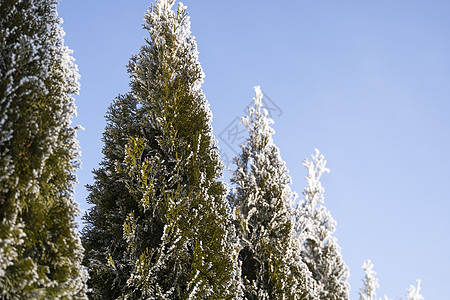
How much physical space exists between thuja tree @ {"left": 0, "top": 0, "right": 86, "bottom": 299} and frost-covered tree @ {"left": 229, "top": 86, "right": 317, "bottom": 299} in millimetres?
4303

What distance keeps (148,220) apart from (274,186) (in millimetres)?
3556

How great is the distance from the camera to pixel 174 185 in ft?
21.2

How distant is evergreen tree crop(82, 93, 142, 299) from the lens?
5.70 m

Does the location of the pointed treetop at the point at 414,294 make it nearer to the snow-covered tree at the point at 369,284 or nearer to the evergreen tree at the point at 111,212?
the snow-covered tree at the point at 369,284

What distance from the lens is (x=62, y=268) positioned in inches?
159

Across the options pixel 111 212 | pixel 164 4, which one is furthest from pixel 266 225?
pixel 164 4

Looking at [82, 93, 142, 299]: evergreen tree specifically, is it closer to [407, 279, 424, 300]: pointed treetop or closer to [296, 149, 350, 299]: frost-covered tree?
[296, 149, 350, 299]: frost-covered tree

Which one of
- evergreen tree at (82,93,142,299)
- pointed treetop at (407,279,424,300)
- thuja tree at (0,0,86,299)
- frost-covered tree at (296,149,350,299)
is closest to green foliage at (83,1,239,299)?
evergreen tree at (82,93,142,299)

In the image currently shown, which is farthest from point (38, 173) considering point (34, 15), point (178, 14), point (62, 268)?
point (178, 14)

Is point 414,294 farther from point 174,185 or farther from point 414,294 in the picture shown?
point 174,185

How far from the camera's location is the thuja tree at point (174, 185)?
18.5 ft

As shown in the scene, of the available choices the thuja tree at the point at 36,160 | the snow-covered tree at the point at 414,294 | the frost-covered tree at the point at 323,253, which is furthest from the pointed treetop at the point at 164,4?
the snow-covered tree at the point at 414,294

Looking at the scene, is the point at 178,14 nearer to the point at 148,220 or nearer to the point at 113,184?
the point at 113,184

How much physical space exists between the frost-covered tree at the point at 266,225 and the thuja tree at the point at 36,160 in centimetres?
430
